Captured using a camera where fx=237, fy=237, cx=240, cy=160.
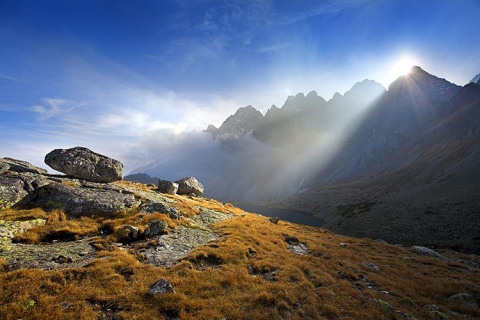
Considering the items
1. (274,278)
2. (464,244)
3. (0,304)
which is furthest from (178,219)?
(464,244)

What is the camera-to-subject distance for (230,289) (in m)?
13.8

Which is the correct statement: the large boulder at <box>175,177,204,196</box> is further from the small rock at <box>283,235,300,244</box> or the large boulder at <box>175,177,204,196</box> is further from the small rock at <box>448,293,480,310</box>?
the small rock at <box>448,293,480,310</box>

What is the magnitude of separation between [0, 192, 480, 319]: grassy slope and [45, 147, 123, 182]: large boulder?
1996 centimetres

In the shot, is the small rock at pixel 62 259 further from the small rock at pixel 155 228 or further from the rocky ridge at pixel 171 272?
the small rock at pixel 155 228

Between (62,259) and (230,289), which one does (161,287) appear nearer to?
(230,289)

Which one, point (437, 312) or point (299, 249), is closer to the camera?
point (437, 312)

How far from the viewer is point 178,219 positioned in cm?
2605

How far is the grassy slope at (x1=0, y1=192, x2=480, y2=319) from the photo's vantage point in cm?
1066

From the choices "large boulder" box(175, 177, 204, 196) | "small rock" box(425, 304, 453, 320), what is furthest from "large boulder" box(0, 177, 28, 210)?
"small rock" box(425, 304, 453, 320)

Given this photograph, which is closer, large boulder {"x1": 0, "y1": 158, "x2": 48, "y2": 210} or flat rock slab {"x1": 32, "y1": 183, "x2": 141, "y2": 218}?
large boulder {"x1": 0, "y1": 158, "x2": 48, "y2": 210}

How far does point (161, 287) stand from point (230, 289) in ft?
12.9

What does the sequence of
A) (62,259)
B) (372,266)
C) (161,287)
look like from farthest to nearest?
1. (372,266)
2. (62,259)
3. (161,287)

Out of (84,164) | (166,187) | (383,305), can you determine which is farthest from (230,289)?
(166,187)

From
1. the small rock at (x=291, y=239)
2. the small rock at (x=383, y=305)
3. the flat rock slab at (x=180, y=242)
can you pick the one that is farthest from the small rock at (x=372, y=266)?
the flat rock slab at (x=180, y=242)
